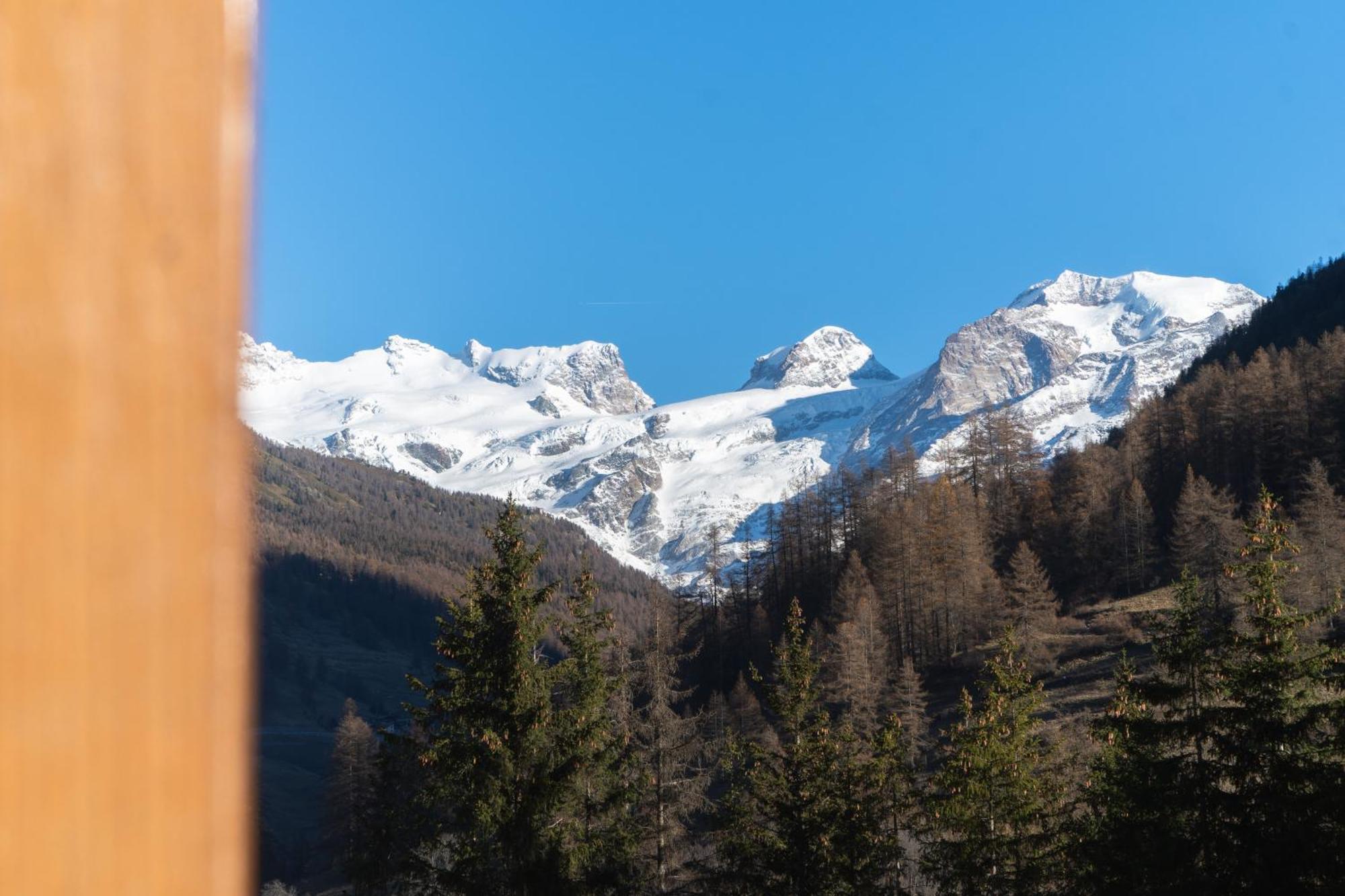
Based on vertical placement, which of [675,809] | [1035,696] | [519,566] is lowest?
[675,809]

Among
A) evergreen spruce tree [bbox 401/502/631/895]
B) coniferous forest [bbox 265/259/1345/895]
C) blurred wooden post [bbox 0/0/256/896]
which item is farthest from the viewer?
evergreen spruce tree [bbox 401/502/631/895]

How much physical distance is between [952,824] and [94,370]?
1678 centimetres

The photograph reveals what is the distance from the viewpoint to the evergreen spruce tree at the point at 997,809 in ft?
49.5

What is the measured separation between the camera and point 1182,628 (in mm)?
14953

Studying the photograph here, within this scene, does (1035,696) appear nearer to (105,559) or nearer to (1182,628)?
(1182,628)

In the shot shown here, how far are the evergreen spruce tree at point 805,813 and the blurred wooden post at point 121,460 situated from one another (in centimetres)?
1755

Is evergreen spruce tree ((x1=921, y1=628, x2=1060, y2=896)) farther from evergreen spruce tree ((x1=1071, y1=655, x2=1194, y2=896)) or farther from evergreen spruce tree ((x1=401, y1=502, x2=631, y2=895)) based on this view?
evergreen spruce tree ((x1=401, y1=502, x2=631, y2=895))

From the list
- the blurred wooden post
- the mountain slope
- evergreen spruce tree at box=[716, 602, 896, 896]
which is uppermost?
the mountain slope

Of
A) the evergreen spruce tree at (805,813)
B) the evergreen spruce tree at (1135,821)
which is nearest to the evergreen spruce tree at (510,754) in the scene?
the evergreen spruce tree at (805,813)

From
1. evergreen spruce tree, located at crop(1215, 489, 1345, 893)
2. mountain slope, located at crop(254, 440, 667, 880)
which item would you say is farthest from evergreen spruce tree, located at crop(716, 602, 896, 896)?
mountain slope, located at crop(254, 440, 667, 880)

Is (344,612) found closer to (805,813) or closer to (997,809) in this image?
(805,813)

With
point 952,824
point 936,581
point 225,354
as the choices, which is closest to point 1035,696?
point 952,824

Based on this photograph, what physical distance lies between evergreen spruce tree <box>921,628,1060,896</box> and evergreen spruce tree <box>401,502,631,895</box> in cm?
517

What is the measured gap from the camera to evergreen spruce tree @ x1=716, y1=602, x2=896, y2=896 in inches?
675
